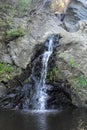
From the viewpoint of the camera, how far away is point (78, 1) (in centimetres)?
2659

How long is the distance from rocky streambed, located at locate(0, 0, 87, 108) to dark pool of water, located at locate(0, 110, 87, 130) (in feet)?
5.45

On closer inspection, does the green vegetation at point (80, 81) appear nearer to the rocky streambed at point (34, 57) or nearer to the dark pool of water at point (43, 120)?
the rocky streambed at point (34, 57)

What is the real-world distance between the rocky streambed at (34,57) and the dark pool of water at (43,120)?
1.66m

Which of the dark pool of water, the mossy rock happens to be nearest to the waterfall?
the mossy rock

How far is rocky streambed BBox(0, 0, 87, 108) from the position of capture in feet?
56.0

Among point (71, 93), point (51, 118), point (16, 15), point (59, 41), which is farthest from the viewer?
point (16, 15)

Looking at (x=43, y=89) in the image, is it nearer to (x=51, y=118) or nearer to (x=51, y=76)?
(x=51, y=76)

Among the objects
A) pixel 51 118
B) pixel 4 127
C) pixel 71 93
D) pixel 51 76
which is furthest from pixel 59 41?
pixel 4 127

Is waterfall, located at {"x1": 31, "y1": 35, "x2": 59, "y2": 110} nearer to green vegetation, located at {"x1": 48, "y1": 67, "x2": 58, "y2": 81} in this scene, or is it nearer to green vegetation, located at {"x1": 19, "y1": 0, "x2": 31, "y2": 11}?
green vegetation, located at {"x1": 48, "y1": 67, "x2": 58, "y2": 81}

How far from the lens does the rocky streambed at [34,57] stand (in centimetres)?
1706

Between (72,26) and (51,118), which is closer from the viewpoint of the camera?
(51,118)

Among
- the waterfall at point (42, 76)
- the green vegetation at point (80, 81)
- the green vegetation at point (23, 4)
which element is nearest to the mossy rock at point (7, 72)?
the waterfall at point (42, 76)

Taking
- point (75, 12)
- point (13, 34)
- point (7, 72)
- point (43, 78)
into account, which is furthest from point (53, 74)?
point (75, 12)

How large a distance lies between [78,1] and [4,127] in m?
16.7
